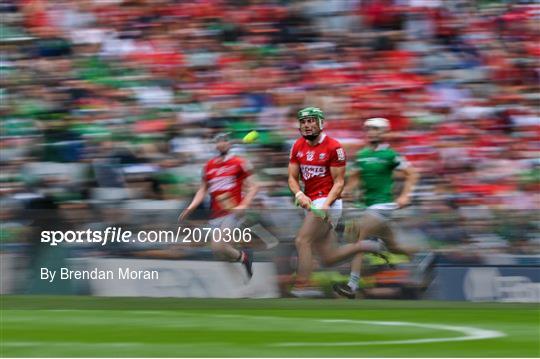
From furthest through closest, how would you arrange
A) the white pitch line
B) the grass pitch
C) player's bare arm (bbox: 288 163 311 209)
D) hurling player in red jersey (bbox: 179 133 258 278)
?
hurling player in red jersey (bbox: 179 133 258 278) → player's bare arm (bbox: 288 163 311 209) → the white pitch line → the grass pitch

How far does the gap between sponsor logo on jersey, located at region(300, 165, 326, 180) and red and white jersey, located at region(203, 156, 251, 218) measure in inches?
36.6

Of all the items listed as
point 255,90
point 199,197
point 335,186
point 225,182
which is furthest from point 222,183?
point 255,90

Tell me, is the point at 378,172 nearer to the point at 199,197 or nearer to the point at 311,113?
the point at 311,113

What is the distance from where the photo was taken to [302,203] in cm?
1043

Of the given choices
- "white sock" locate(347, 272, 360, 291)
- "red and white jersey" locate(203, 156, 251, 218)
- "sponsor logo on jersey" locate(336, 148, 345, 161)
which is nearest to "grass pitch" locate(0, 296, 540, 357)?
"white sock" locate(347, 272, 360, 291)

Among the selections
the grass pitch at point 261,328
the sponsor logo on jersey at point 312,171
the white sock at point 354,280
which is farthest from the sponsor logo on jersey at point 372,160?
the grass pitch at point 261,328

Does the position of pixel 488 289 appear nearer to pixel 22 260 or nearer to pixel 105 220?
pixel 105 220

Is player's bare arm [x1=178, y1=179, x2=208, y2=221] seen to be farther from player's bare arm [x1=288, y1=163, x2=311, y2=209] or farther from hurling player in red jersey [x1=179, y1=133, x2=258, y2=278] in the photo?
player's bare arm [x1=288, y1=163, x2=311, y2=209]

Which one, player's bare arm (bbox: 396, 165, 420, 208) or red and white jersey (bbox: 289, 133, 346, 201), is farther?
player's bare arm (bbox: 396, 165, 420, 208)

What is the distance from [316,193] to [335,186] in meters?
0.23

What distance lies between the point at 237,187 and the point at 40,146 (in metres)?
2.86

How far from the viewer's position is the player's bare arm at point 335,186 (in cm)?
1045

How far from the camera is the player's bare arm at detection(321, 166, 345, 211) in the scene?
10.4 meters

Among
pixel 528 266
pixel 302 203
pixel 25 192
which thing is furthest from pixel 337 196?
pixel 25 192
